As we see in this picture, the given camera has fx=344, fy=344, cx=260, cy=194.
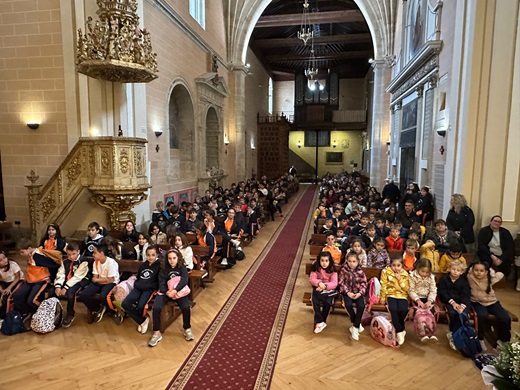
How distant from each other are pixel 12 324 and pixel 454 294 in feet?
18.1

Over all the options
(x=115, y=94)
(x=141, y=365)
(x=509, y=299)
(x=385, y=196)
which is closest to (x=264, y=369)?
(x=141, y=365)

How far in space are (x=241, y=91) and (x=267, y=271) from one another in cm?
1250

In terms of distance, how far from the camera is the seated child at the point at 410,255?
492 cm

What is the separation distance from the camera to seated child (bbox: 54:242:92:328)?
4.66 meters

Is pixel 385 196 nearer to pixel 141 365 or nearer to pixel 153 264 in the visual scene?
pixel 153 264

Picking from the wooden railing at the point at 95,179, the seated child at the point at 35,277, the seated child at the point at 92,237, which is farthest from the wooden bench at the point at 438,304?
the wooden railing at the point at 95,179

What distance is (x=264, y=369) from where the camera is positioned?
3.63m

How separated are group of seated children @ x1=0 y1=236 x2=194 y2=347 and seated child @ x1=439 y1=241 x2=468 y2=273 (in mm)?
3700

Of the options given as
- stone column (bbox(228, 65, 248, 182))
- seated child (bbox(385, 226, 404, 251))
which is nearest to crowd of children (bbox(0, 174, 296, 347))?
seated child (bbox(385, 226, 404, 251))

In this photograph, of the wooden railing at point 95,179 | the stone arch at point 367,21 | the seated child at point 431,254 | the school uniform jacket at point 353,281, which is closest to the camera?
the school uniform jacket at point 353,281

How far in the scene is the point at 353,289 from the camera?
4.46 m

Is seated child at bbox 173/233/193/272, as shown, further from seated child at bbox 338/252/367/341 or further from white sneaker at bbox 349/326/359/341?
white sneaker at bbox 349/326/359/341

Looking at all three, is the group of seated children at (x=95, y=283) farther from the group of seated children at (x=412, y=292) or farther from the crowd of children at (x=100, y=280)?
the group of seated children at (x=412, y=292)

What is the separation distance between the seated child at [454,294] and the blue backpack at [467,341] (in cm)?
12
